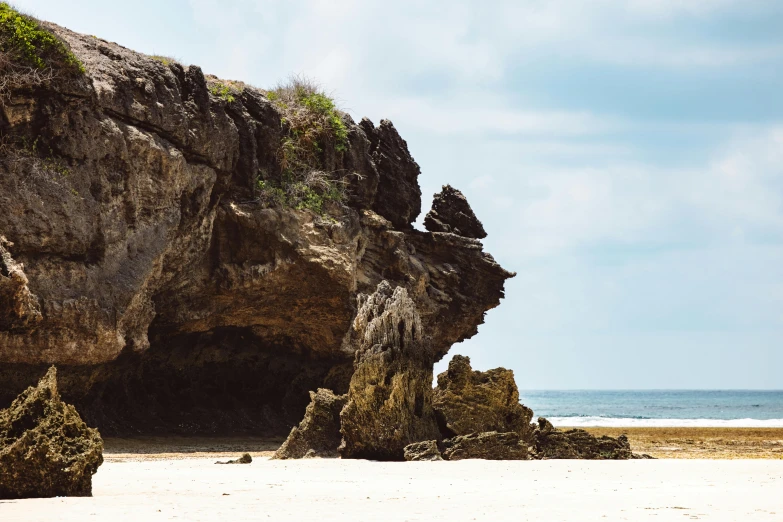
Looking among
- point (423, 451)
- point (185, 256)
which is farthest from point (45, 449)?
point (185, 256)

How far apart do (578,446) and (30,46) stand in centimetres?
1341

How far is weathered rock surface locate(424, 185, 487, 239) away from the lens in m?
27.8

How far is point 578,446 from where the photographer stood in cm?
1631

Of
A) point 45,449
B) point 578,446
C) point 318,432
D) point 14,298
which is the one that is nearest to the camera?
point 45,449

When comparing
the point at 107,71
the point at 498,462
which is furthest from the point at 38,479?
the point at 107,71

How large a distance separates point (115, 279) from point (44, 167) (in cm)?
A: 276

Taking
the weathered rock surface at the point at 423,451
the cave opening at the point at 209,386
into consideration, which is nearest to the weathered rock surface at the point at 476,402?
the weathered rock surface at the point at 423,451

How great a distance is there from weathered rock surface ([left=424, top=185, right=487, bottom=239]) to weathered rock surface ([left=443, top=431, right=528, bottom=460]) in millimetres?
12585

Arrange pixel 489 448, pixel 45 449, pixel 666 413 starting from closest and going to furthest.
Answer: pixel 45 449 < pixel 489 448 < pixel 666 413

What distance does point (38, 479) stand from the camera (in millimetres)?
9164

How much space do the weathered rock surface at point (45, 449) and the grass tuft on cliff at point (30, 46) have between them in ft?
34.4

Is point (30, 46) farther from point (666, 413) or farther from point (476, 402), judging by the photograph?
point (666, 413)

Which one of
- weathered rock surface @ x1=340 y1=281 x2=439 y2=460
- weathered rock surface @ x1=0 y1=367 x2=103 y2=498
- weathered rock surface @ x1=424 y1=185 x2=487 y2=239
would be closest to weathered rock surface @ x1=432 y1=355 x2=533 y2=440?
weathered rock surface @ x1=340 y1=281 x2=439 y2=460

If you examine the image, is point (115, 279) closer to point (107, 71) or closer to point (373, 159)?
point (107, 71)
